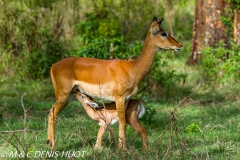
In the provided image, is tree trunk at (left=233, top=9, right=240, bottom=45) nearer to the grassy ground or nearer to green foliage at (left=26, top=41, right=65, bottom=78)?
the grassy ground

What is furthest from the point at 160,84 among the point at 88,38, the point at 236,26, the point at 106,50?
the point at 88,38

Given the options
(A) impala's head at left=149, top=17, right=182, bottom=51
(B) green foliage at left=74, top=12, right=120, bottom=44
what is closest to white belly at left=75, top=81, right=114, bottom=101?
(A) impala's head at left=149, top=17, right=182, bottom=51

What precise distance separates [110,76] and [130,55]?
2.82m

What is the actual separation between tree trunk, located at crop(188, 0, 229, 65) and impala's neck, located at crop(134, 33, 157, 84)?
5.12 meters

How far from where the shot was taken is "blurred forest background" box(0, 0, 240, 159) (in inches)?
353

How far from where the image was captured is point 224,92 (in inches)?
411

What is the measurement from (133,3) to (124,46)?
399 centimetres

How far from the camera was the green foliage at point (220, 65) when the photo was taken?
1086 cm

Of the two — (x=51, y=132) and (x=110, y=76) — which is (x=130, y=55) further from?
(x=51, y=132)

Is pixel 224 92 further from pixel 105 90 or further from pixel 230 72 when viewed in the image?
pixel 105 90

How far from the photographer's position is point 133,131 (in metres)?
7.98

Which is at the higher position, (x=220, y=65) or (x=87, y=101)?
(x=87, y=101)

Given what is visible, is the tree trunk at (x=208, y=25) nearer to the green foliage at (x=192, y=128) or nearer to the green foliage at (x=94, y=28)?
the green foliage at (x=94, y=28)

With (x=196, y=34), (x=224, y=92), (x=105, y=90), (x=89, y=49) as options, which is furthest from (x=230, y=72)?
(x=105, y=90)
